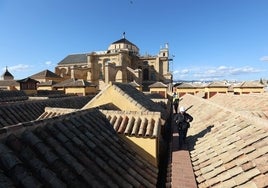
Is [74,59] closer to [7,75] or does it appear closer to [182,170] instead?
[7,75]

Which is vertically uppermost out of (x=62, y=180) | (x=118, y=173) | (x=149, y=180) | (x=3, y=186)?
(x=3, y=186)

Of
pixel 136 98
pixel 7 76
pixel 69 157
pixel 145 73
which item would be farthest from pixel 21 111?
pixel 7 76

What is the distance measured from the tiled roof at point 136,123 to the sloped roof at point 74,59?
6490 cm

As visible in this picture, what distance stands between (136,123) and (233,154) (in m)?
2.99

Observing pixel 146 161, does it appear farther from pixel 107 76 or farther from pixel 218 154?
pixel 107 76

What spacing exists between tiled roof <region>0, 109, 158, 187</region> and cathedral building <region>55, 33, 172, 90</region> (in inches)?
1791

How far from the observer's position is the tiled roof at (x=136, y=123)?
6629 millimetres

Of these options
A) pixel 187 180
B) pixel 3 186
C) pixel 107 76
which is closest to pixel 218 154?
pixel 187 180

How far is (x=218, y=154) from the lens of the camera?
574cm

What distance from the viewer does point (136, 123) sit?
7.04 m

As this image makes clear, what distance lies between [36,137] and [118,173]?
1971 millimetres

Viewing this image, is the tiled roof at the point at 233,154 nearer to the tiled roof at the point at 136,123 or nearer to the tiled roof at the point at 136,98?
the tiled roof at the point at 136,123

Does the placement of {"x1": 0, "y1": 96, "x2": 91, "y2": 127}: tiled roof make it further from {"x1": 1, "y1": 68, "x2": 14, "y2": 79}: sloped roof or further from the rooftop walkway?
{"x1": 1, "y1": 68, "x2": 14, "y2": 79}: sloped roof

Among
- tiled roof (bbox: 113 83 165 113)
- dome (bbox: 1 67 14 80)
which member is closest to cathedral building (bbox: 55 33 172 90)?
dome (bbox: 1 67 14 80)
